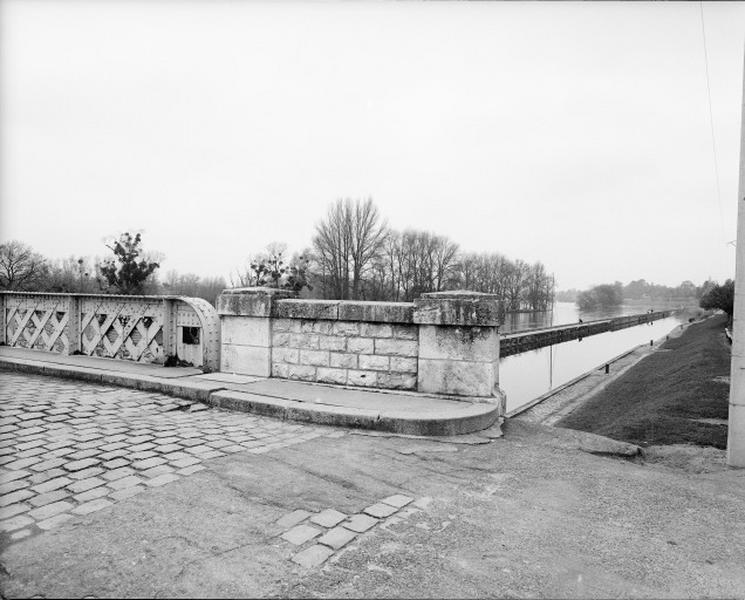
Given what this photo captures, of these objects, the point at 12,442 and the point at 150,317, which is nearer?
the point at 12,442

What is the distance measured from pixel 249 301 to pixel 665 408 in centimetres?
980

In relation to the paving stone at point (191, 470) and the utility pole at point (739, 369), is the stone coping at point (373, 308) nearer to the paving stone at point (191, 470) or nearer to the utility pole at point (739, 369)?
the utility pole at point (739, 369)

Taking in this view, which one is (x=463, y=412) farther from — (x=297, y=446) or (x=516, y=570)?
(x=516, y=570)

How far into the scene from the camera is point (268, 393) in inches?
238

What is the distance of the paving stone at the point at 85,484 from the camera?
10.8 feet

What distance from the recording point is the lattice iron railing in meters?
7.65

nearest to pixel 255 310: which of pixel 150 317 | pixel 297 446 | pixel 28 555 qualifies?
pixel 150 317

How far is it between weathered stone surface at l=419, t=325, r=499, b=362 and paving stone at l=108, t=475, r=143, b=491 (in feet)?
11.5

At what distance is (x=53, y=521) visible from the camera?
9.26 feet

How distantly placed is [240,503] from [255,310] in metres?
4.15

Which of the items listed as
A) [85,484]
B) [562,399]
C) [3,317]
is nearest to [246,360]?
[85,484]

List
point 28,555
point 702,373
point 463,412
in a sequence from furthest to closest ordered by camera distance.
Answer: point 702,373 < point 463,412 < point 28,555

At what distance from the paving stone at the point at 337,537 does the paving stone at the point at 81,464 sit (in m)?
2.17

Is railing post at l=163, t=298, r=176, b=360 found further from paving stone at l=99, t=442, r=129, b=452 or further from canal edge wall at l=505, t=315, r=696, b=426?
canal edge wall at l=505, t=315, r=696, b=426
